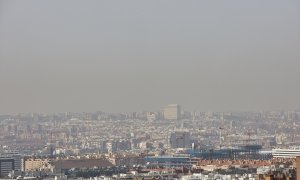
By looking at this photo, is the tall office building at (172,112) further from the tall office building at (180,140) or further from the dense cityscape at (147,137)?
the tall office building at (180,140)

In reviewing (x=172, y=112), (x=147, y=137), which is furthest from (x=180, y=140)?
(x=172, y=112)

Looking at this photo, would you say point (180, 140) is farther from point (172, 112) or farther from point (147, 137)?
point (172, 112)

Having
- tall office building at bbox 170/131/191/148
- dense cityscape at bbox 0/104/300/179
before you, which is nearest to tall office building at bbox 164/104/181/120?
dense cityscape at bbox 0/104/300/179

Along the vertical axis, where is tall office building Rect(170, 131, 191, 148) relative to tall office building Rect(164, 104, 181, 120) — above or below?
below

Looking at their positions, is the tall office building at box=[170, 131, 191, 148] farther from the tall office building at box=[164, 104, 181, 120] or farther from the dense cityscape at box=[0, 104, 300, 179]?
the tall office building at box=[164, 104, 181, 120]

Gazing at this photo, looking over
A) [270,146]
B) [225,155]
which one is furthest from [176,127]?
[225,155]

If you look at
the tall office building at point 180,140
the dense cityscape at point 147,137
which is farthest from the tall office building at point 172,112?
the tall office building at point 180,140

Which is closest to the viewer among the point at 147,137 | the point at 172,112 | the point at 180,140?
the point at 180,140

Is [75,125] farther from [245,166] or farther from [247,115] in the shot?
[245,166]
